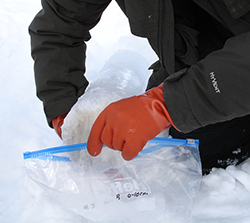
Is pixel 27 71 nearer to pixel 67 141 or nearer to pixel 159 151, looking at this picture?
pixel 67 141

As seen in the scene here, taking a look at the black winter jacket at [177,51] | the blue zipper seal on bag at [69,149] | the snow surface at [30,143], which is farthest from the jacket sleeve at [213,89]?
the snow surface at [30,143]

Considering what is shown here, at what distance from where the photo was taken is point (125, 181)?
69cm

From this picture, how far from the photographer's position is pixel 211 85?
0.56 m

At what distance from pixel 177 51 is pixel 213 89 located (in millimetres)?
357

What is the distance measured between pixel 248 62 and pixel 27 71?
127 cm

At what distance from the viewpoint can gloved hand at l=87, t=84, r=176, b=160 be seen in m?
0.60

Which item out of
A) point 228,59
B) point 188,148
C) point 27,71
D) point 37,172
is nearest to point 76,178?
point 37,172

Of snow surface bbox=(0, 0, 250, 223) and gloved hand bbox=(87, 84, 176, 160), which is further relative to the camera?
snow surface bbox=(0, 0, 250, 223)

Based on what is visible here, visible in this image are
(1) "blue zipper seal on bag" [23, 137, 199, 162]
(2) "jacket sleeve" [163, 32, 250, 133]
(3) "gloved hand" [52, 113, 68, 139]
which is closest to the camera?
(2) "jacket sleeve" [163, 32, 250, 133]

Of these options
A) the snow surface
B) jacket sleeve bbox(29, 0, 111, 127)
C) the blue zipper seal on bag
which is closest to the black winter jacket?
jacket sleeve bbox(29, 0, 111, 127)

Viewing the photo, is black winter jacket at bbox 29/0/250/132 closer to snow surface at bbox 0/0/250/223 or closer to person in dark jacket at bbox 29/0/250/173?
person in dark jacket at bbox 29/0/250/173

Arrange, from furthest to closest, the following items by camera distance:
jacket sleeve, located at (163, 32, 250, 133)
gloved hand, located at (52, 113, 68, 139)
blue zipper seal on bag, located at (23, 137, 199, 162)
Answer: gloved hand, located at (52, 113, 68, 139) < blue zipper seal on bag, located at (23, 137, 199, 162) < jacket sleeve, located at (163, 32, 250, 133)

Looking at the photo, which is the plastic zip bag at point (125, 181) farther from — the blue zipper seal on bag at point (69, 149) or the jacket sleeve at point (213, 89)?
the jacket sleeve at point (213, 89)

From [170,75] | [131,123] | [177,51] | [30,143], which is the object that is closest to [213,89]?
[170,75]
